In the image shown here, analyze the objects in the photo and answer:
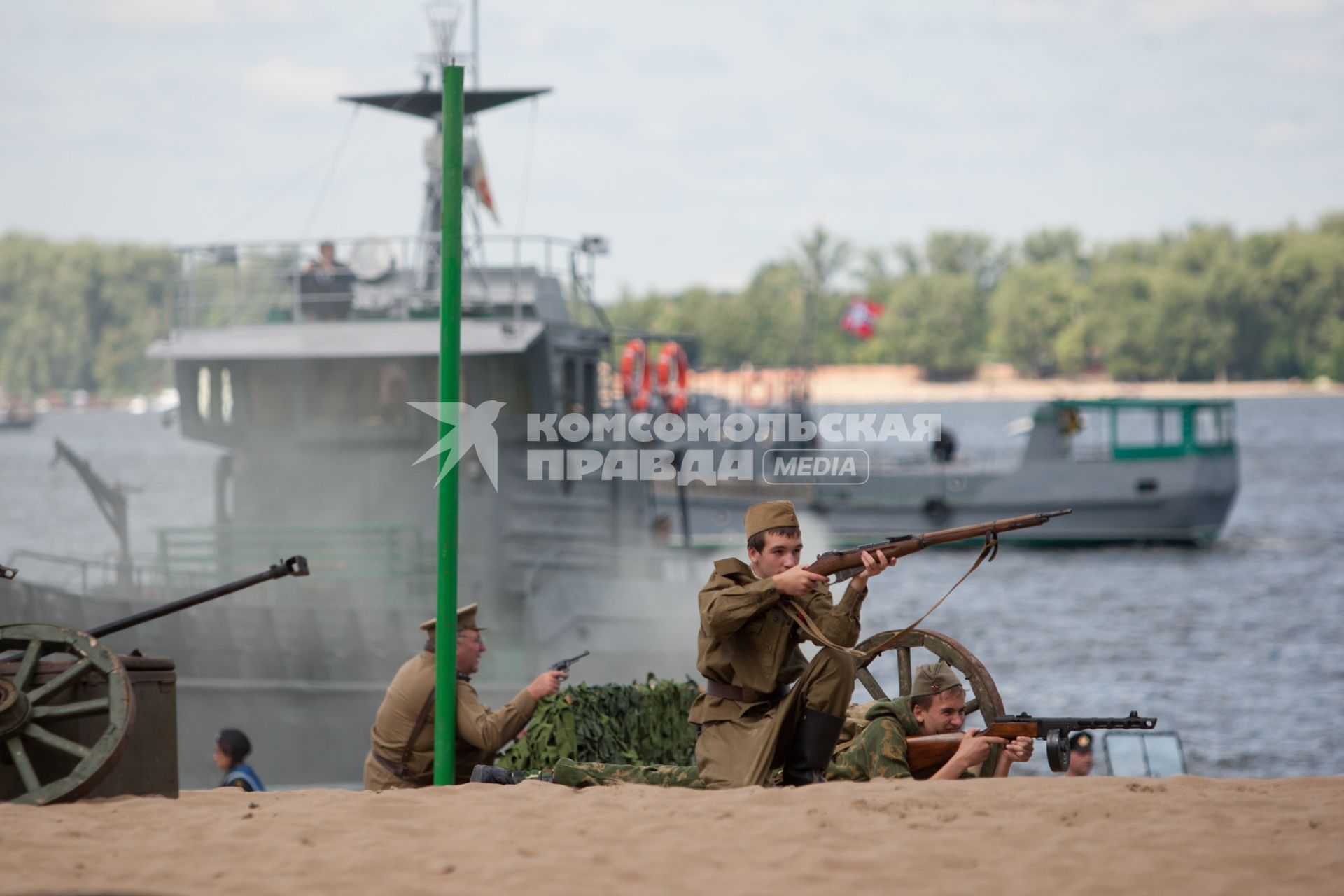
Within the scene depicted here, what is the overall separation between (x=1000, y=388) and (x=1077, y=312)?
43.1ft

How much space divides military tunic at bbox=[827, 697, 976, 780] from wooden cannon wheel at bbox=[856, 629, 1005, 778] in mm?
344

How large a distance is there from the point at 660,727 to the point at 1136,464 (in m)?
35.9

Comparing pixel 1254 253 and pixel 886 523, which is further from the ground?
pixel 1254 253

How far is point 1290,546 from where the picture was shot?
51406 mm

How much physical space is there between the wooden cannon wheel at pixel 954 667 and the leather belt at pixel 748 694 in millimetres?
831

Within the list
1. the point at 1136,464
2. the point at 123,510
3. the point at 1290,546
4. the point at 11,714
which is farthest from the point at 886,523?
the point at 11,714

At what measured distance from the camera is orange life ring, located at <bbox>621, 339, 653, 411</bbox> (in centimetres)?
2128

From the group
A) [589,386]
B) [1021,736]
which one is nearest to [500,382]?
[589,386]

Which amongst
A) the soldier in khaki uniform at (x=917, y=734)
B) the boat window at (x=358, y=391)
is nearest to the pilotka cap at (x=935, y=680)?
the soldier in khaki uniform at (x=917, y=734)

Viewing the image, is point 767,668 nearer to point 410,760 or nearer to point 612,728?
point 612,728

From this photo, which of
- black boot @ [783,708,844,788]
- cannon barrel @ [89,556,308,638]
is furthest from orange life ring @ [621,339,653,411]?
black boot @ [783,708,844,788]

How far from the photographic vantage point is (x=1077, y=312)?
153000 mm

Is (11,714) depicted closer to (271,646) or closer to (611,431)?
(271,646)

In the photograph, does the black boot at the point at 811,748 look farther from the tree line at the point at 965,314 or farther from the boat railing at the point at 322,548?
the tree line at the point at 965,314
